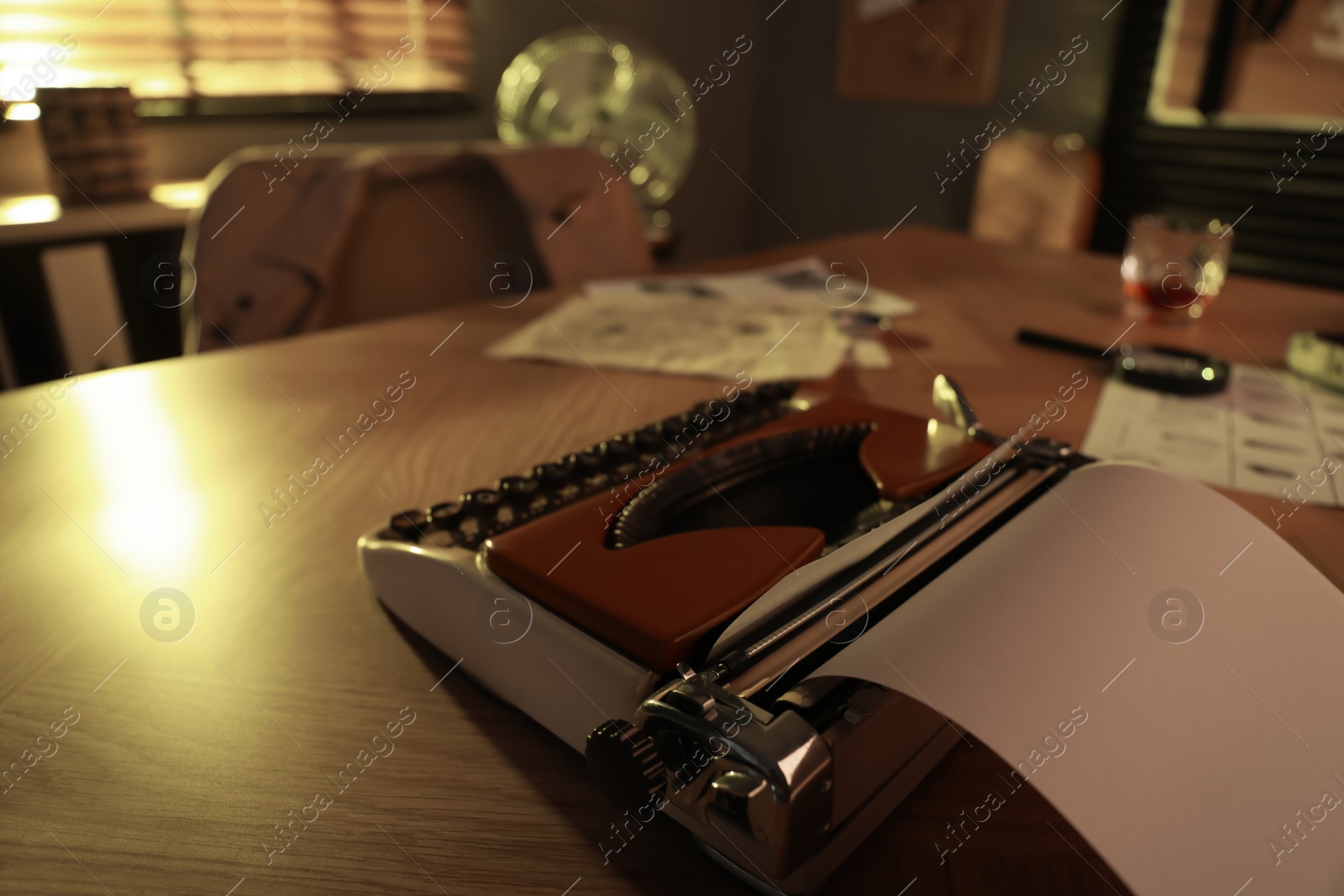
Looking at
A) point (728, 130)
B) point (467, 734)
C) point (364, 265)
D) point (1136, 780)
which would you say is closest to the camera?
point (1136, 780)

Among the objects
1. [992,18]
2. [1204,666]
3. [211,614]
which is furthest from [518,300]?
[992,18]

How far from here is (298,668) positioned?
18.9 inches

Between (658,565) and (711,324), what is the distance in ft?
2.32

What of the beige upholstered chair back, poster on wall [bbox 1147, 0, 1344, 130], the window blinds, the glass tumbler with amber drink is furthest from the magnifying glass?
the window blinds

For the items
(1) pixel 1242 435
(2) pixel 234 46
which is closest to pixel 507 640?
(1) pixel 1242 435

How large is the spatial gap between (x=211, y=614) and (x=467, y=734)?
0.20m

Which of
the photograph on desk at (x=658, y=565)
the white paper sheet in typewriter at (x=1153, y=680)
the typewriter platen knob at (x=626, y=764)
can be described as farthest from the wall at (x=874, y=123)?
the typewriter platen knob at (x=626, y=764)

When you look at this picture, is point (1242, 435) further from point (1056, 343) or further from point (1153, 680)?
point (1153, 680)

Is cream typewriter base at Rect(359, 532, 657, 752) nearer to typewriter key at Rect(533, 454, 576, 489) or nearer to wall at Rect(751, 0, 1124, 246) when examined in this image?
typewriter key at Rect(533, 454, 576, 489)

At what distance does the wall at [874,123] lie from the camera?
2.88 m

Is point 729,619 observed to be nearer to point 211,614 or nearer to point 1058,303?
point 211,614

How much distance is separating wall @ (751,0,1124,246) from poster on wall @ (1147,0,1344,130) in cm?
24

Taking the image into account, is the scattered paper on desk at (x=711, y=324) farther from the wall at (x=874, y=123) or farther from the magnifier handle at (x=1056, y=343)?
the wall at (x=874, y=123)

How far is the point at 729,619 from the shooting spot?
374 millimetres
